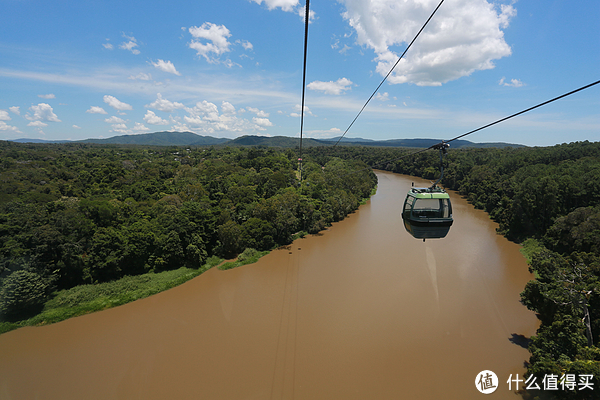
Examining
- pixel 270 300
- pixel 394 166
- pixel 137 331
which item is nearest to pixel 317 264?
pixel 270 300

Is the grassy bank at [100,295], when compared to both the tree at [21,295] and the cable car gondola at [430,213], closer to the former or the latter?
the tree at [21,295]

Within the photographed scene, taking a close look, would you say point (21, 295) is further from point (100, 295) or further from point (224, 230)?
point (224, 230)

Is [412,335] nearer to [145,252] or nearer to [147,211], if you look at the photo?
[145,252]

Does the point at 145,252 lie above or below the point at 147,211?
below

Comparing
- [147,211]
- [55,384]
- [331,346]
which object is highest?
[147,211]

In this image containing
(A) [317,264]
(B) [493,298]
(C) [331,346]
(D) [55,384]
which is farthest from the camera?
(A) [317,264]

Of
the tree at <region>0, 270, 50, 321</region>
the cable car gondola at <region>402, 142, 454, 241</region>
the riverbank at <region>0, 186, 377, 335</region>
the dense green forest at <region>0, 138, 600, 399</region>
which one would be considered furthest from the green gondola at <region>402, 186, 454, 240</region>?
the tree at <region>0, 270, 50, 321</region>
